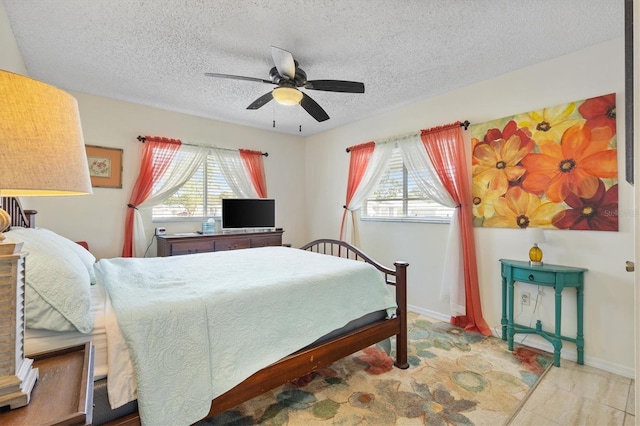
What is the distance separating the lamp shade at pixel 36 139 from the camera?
2.19ft

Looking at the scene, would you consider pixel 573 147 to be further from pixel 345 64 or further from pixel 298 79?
pixel 298 79

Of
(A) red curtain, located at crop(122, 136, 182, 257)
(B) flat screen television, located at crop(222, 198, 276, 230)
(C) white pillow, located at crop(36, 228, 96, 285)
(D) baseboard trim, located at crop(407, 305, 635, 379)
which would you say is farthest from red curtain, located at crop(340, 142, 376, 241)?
(C) white pillow, located at crop(36, 228, 96, 285)

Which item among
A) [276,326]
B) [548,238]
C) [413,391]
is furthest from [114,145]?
[548,238]

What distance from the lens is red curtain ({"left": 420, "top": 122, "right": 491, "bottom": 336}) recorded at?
3.06 m

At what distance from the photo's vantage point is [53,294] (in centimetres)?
120

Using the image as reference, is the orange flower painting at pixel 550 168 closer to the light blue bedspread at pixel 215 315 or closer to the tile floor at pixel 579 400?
the tile floor at pixel 579 400

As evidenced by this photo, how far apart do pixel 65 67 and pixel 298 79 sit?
7.39 feet

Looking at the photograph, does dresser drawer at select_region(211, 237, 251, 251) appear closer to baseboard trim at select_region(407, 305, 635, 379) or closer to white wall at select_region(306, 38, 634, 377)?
white wall at select_region(306, 38, 634, 377)

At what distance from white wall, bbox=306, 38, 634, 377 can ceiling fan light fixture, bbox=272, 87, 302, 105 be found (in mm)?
1874

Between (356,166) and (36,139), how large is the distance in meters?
3.88

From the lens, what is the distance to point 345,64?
269 centimetres

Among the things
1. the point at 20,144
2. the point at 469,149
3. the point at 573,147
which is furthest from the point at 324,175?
the point at 20,144

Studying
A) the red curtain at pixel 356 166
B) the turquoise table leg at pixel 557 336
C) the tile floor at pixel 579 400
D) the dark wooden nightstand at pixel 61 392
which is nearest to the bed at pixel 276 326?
the dark wooden nightstand at pixel 61 392

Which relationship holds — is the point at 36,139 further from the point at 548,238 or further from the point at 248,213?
the point at 248,213
